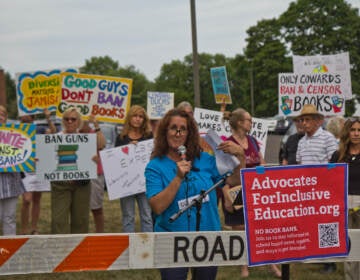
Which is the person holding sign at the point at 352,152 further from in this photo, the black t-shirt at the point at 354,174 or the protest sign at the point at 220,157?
the protest sign at the point at 220,157

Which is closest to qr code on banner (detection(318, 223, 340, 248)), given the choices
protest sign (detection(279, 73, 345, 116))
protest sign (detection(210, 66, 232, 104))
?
protest sign (detection(279, 73, 345, 116))

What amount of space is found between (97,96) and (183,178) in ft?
17.7

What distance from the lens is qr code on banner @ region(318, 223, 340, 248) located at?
3020 mm

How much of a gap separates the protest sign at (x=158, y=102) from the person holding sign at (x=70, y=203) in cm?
451

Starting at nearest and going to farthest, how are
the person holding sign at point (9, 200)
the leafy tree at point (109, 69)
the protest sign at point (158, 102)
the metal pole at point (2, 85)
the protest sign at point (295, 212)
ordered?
1. the protest sign at point (295, 212)
2. the person holding sign at point (9, 200)
3. the metal pole at point (2, 85)
4. the protest sign at point (158, 102)
5. the leafy tree at point (109, 69)

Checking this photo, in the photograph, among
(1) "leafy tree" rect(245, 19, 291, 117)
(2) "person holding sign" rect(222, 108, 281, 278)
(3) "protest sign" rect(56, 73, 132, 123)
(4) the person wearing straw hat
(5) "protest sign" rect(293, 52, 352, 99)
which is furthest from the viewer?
(1) "leafy tree" rect(245, 19, 291, 117)

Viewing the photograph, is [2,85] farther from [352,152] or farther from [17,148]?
[352,152]

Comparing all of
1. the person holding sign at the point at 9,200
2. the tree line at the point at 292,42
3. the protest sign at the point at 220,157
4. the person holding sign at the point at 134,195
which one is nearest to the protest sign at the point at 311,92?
the person holding sign at the point at 134,195

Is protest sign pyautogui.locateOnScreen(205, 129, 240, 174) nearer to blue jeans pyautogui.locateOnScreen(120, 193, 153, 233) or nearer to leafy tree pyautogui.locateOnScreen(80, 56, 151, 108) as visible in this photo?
blue jeans pyautogui.locateOnScreen(120, 193, 153, 233)

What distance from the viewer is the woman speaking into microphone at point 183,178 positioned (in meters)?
3.21

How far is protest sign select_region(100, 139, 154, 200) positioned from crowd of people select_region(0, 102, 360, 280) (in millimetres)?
108

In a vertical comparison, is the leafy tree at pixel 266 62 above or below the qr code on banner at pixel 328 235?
above

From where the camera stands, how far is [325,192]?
9.94ft

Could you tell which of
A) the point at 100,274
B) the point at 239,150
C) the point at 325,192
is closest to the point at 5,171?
the point at 100,274
